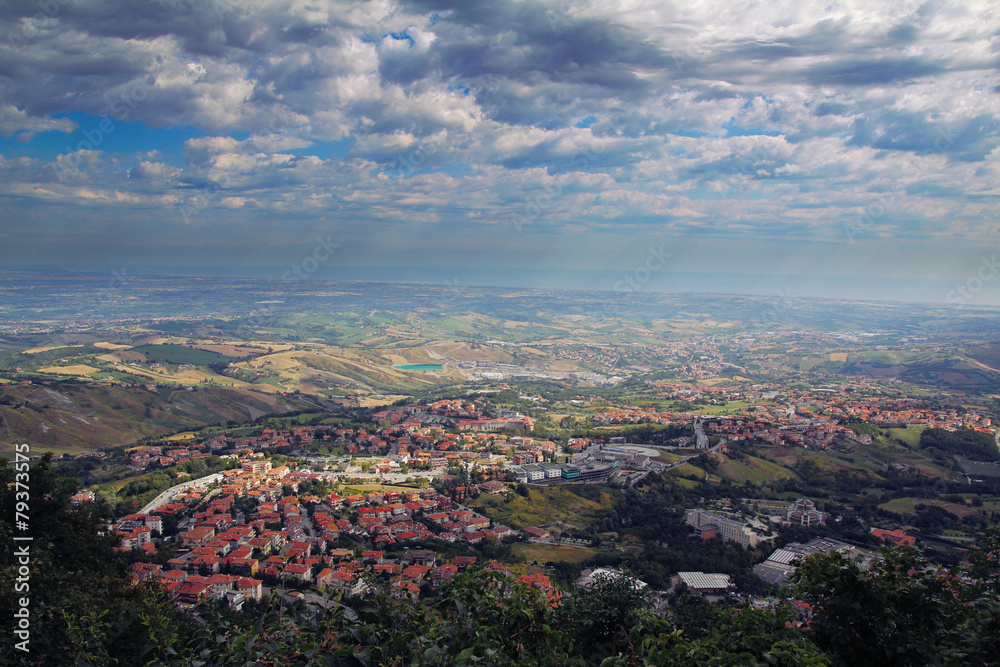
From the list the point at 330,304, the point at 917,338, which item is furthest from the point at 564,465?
the point at 330,304

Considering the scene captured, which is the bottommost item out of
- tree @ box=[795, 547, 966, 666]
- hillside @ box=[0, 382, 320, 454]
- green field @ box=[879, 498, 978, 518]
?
hillside @ box=[0, 382, 320, 454]

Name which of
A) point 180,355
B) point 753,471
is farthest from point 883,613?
point 180,355

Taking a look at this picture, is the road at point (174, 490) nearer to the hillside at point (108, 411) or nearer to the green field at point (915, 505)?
the hillside at point (108, 411)

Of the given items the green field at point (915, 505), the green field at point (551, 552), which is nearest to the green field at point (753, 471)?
the green field at point (915, 505)

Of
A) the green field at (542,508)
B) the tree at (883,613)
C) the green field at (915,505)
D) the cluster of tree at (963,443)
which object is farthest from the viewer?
the cluster of tree at (963,443)

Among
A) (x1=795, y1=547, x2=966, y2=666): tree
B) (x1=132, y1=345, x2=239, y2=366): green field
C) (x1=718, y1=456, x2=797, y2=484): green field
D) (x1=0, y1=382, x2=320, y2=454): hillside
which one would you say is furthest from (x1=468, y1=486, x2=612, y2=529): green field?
(x1=132, y1=345, x2=239, y2=366): green field

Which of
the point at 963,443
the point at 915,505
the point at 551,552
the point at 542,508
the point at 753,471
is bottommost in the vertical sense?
the point at 542,508

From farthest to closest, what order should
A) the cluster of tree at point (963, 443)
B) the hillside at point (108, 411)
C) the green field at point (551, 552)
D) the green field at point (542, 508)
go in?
1. the hillside at point (108, 411)
2. the cluster of tree at point (963, 443)
3. the green field at point (542, 508)
4. the green field at point (551, 552)

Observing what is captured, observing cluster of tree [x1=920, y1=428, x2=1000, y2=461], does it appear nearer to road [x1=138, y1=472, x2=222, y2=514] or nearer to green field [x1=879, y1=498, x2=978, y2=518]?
green field [x1=879, y1=498, x2=978, y2=518]

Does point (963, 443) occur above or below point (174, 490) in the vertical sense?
above

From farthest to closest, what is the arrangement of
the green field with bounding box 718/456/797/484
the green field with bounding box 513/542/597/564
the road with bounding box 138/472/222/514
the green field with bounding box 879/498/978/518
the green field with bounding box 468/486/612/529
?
the green field with bounding box 718/456/797/484
the green field with bounding box 468/486/612/529
the green field with bounding box 879/498/978/518
the road with bounding box 138/472/222/514
the green field with bounding box 513/542/597/564

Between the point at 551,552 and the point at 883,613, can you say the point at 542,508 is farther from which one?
the point at 883,613

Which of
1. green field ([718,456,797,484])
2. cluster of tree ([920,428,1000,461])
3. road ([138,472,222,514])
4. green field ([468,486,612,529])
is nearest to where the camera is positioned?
road ([138,472,222,514])

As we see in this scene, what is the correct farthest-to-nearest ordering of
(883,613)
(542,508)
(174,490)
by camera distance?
(542,508), (174,490), (883,613)
